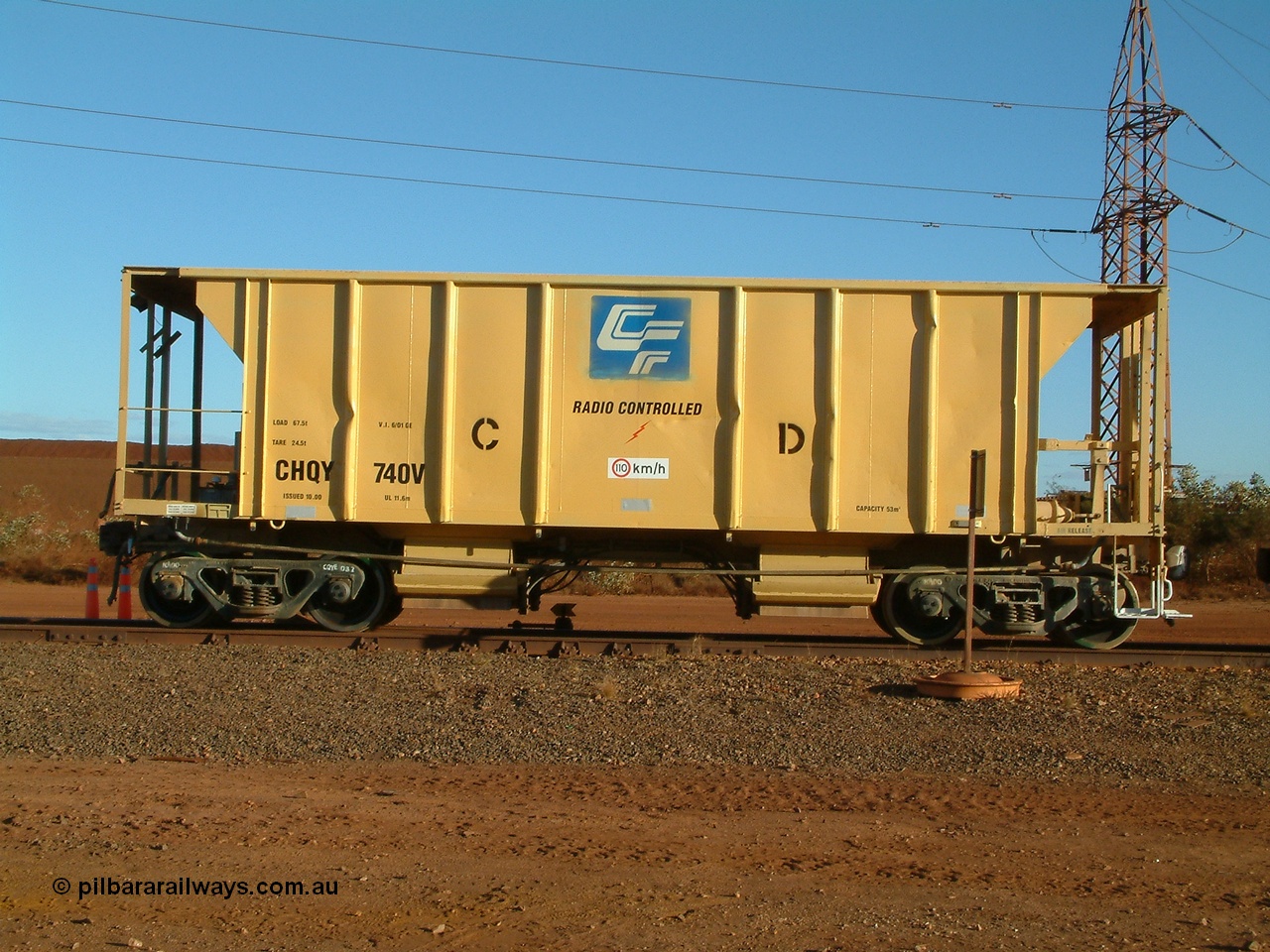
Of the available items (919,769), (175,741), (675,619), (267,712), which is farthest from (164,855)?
(675,619)

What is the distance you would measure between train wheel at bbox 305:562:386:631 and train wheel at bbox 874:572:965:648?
17.2ft

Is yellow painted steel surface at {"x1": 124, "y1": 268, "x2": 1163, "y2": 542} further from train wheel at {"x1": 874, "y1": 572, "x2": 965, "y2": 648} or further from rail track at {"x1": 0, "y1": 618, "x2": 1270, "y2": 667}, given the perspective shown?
rail track at {"x1": 0, "y1": 618, "x2": 1270, "y2": 667}

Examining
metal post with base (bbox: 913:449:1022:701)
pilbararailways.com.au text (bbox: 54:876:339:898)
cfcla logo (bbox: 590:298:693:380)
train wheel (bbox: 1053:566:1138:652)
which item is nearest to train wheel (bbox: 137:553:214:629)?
cfcla logo (bbox: 590:298:693:380)

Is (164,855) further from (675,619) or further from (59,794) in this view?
(675,619)

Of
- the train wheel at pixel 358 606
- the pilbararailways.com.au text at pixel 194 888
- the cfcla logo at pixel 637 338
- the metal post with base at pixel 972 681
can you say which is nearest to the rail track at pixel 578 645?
the train wheel at pixel 358 606

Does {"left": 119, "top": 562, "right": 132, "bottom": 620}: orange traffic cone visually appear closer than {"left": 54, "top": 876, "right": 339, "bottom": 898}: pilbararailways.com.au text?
No

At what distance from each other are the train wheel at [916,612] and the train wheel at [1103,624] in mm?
1199

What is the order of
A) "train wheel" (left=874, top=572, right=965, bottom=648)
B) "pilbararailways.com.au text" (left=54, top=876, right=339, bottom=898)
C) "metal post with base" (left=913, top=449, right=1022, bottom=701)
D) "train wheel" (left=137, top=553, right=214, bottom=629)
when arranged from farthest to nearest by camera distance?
1. "train wheel" (left=137, top=553, right=214, bottom=629)
2. "train wheel" (left=874, top=572, right=965, bottom=648)
3. "metal post with base" (left=913, top=449, right=1022, bottom=701)
4. "pilbararailways.com.au text" (left=54, top=876, right=339, bottom=898)

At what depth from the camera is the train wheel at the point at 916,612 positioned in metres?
11.0

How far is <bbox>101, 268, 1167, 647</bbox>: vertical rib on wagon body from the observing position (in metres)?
10.8

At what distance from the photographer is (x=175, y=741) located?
283 inches

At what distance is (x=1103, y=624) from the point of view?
37.5ft

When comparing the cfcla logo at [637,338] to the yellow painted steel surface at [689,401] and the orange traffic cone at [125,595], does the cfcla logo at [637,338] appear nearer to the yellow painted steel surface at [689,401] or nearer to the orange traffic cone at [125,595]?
the yellow painted steel surface at [689,401]

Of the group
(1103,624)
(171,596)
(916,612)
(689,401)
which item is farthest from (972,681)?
(171,596)
